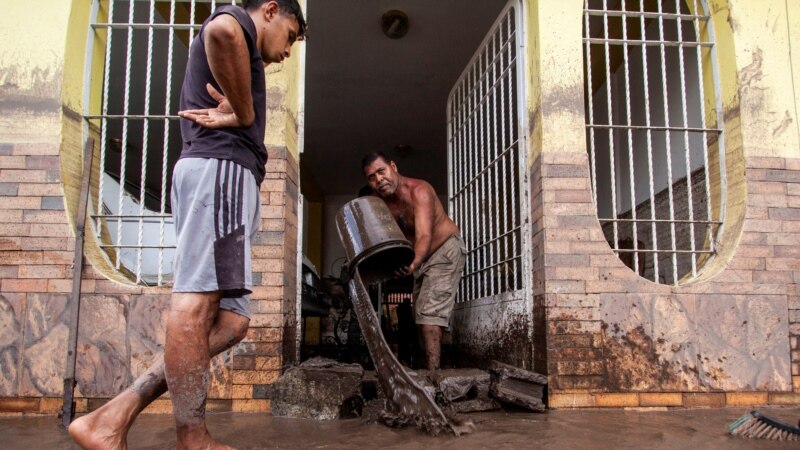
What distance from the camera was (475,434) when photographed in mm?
2936

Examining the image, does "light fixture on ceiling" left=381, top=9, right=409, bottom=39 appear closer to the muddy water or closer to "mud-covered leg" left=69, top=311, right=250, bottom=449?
the muddy water

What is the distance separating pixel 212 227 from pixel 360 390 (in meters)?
1.76

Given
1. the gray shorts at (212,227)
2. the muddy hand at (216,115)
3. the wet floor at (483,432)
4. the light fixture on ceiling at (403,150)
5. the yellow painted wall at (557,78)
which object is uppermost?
the light fixture on ceiling at (403,150)

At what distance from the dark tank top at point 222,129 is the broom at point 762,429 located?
2.45m

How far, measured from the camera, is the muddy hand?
2297mm

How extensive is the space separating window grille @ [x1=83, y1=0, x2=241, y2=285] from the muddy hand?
4.69 ft

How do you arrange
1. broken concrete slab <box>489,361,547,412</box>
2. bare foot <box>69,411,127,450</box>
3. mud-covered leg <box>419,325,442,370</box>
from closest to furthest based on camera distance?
bare foot <box>69,411,127,450</box>, broken concrete slab <box>489,361,547,412</box>, mud-covered leg <box>419,325,442,370</box>

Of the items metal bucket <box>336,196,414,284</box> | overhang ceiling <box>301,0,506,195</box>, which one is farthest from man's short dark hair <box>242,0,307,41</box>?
overhang ceiling <box>301,0,506,195</box>

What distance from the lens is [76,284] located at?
3639 mm

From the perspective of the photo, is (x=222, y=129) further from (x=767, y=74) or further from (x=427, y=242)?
(x=767, y=74)

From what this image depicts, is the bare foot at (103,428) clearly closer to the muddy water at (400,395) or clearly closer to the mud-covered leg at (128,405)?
the mud-covered leg at (128,405)

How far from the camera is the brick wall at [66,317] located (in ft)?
12.0

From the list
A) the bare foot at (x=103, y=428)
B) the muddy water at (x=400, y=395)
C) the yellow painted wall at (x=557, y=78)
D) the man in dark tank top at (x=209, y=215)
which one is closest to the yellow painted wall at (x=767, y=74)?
the yellow painted wall at (x=557, y=78)

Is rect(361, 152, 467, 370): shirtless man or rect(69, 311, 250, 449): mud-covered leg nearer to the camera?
rect(69, 311, 250, 449): mud-covered leg
